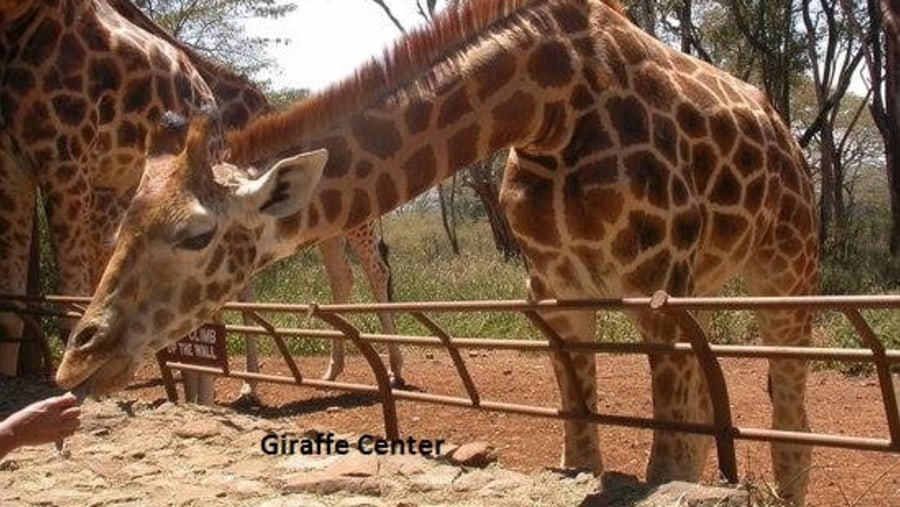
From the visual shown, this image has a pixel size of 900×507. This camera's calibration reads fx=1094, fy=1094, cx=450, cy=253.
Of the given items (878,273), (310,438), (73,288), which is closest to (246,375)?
(310,438)

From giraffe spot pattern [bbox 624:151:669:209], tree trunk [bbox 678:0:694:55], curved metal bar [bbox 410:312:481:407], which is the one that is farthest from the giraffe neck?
tree trunk [bbox 678:0:694:55]

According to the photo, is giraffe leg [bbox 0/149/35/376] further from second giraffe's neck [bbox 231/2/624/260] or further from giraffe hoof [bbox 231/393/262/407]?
second giraffe's neck [bbox 231/2/624/260]

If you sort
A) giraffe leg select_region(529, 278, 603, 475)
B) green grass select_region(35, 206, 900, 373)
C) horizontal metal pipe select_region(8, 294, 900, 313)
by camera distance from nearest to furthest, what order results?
horizontal metal pipe select_region(8, 294, 900, 313) → giraffe leg select_region(529, 278, 603, 475) → green grass select_region(35, 206, 900, 373)

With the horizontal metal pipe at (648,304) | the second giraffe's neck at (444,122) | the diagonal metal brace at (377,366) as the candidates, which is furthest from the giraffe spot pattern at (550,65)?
the diagonal metal brace at (377,366)

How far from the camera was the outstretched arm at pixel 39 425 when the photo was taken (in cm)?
298

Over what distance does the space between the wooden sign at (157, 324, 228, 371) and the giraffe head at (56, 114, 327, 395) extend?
2148mm

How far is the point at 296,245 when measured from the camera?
155 inches

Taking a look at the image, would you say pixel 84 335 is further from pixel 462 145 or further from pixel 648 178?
pixel 648 178

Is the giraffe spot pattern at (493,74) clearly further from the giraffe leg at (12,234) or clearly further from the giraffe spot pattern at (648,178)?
the giraffe leg at (12,234)

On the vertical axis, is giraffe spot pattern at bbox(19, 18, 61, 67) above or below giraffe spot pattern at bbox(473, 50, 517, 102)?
above

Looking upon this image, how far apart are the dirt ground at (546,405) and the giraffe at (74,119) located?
1.11 meters

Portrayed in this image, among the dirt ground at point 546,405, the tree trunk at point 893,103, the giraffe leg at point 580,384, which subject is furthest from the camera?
the tree trunk at point 893,103

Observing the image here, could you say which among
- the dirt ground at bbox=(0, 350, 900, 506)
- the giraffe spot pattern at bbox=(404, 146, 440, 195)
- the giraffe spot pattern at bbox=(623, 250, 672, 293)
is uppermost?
the giraffe spot pattern at bbox=(404, 146, 440, 195)

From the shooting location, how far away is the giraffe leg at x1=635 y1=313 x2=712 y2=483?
13.7 feet
